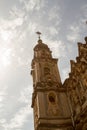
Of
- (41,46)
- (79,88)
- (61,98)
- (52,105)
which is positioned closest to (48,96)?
(52,105)

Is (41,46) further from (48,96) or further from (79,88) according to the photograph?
(79,88)

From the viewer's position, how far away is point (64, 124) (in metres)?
26.4

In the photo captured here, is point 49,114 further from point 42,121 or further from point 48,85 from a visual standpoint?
point 48,85

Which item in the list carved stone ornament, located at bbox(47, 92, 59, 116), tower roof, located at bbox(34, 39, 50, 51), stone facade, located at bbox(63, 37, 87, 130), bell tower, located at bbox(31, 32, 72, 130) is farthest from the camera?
tower roof, located at bbox(34, 39, 50, 51)

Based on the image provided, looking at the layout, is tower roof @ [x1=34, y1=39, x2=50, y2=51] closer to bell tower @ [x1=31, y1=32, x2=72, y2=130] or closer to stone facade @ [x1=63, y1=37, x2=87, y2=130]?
bell tower @ [x1=31, y1=32, x2=72, y2=130]

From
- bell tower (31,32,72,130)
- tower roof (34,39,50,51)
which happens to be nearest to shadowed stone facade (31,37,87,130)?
bell tower (31,32,72,130)

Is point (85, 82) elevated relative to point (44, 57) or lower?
lower

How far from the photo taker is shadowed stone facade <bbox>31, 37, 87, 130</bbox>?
25797mm

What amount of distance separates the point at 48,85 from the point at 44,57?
19.3 feet

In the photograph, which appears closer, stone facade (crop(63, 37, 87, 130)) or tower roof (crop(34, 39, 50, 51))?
stone facade (crop(63, 37, 87, 130))

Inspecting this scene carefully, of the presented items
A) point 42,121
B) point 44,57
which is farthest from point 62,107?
point 44,57

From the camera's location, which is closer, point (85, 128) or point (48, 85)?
point (85, 128)

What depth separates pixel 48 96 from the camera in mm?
29156

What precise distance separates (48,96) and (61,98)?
58.5 inches
